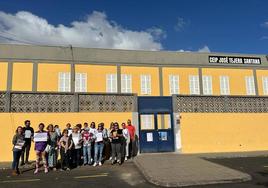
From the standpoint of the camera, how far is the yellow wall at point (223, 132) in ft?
44.9

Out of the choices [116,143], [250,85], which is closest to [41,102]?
[116,143]

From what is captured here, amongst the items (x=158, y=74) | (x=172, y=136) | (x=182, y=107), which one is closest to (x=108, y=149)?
(x=172, y=136)

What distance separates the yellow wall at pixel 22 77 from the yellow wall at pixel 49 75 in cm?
70

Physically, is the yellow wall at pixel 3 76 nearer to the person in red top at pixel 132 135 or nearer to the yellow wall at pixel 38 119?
the yellow wall at pixel 38 119

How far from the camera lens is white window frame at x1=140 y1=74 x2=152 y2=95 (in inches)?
865

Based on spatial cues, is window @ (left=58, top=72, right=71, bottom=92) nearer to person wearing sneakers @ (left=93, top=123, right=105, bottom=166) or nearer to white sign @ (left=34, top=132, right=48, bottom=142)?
person wearing sneakers @ (left=93, top=123, right=105, bottom=166)

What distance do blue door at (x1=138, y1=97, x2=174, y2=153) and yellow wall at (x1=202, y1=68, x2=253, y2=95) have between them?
10520mm

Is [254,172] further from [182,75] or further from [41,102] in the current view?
[182,75]

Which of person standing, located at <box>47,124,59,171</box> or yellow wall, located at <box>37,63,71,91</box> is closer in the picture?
person standing, located at <box>47,124,59,171</box>

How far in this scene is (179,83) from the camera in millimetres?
22578

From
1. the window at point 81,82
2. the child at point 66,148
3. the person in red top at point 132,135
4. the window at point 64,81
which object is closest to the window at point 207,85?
the window at point 81,82

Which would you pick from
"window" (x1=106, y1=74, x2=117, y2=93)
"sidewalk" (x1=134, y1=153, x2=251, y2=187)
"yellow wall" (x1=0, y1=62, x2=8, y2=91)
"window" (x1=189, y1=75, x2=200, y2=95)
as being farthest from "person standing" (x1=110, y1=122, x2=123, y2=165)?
"window" (x1=189, y1=75, x2=200, y2=95)

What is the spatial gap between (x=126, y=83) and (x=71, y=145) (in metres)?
12.0

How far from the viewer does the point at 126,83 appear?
21797 mm
